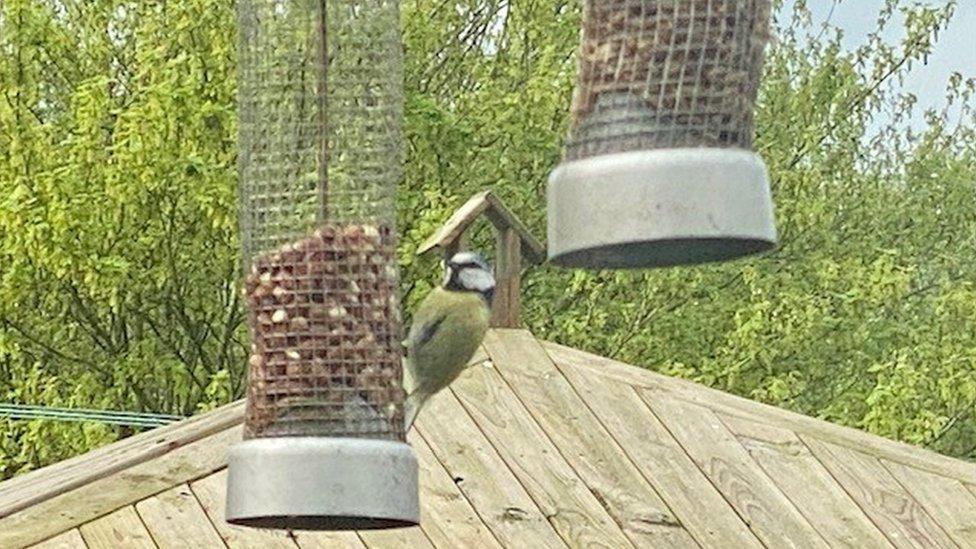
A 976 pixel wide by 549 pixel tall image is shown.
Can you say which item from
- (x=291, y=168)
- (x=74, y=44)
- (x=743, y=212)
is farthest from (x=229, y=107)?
(x=743, y=212)

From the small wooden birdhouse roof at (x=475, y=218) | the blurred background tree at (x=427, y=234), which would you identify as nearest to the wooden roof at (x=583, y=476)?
the small wooden birdhouse roof at (x=475, y=218)

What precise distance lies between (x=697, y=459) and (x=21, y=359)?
28.2ft

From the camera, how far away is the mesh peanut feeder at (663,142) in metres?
2.04

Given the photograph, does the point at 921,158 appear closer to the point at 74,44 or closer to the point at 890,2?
the point at 890,2

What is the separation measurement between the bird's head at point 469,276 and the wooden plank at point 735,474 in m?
1.62

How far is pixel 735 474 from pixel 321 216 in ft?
7.30

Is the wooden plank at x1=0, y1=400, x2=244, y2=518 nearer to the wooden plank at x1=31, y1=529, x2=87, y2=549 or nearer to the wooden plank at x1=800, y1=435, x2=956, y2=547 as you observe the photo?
the wooden plank at x1=31, y1=529, x2=87, y2=549

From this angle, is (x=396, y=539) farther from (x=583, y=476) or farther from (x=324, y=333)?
(x=324, y=333)

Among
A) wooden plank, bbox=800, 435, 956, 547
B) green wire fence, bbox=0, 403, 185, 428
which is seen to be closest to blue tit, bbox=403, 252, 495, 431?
wooden plank, bbox=800, 435, 956, 547

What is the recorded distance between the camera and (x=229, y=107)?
11938 millimetres

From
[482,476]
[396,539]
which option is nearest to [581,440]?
[482,476]

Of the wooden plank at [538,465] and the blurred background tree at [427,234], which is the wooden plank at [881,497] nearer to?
the wooden plank at [538,465]

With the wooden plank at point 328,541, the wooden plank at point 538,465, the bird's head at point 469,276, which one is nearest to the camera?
the bird's head at point 469,276

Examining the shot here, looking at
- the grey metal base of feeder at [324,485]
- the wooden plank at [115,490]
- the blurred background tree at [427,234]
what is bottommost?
the blurred background tree at [427,234]
